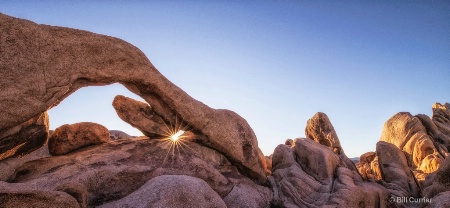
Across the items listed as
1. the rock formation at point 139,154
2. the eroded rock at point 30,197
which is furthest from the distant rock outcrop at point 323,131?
the eroded rock at point 30,197

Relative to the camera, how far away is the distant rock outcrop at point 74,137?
13742 millimetres

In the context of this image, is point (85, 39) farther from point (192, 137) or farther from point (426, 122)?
point (426, 122)

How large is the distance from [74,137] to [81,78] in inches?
135

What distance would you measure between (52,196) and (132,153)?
5880 millimetres

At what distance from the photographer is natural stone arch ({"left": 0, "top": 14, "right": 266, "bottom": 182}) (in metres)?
10.3

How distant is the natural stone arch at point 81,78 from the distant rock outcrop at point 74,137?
2.50 meters

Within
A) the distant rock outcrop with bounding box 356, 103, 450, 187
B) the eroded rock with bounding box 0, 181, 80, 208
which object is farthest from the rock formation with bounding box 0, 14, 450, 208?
the distant rock outcrop with bounding box 356, 103, 450, 187

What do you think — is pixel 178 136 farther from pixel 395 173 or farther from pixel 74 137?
pixel 395 173

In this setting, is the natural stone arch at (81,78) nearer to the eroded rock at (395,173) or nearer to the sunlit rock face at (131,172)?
the sunlit rock face at (131,172)

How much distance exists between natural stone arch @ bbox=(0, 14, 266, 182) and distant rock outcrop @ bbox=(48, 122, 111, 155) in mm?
2496

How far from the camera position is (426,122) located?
107 ft

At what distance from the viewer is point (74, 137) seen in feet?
45.9

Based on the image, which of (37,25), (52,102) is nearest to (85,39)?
(37,25)

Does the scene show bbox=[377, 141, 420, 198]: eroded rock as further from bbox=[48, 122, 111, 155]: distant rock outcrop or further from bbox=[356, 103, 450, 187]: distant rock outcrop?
bbox=[48, 122, 111, 155]: distant rock outcrop
